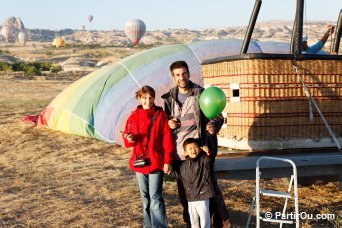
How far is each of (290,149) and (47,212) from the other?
280 centimetres

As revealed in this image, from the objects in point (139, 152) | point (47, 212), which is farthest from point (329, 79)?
point (47, 212)

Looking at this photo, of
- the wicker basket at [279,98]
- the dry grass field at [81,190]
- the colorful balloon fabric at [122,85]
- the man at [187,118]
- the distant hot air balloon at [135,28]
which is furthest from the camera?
the distant hot air balloon at [135,28]

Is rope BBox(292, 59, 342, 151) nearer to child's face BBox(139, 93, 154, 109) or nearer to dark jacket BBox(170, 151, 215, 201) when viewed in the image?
dark jacket BBox(170, 151, 215, 201)

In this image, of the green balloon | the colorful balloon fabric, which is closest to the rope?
the green balloon

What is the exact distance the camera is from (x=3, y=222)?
5.31 meters

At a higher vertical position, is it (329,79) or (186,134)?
(329,79)

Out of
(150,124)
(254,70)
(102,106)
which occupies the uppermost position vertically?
(254,70)

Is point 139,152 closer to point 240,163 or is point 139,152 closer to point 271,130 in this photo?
point 240,163

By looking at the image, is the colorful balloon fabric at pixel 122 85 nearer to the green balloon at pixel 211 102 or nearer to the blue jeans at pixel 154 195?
the blue jeans at pixel 154 195

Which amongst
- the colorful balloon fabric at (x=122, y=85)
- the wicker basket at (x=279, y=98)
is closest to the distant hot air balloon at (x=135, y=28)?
the colorful balloon fabric at (x=122, y=85)

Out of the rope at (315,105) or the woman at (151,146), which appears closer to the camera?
the woman at (151,146)

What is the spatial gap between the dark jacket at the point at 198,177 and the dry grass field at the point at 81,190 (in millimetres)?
1056

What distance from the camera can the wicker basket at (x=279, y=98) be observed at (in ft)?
15.8

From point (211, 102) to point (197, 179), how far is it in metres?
0.66
